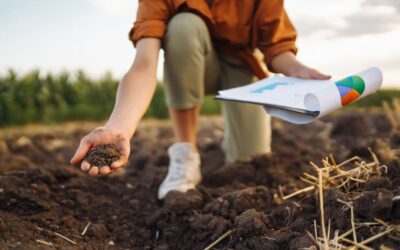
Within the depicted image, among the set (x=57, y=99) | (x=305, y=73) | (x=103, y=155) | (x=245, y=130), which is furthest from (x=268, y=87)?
(x=57, y=99)

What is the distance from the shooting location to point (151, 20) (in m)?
2.30

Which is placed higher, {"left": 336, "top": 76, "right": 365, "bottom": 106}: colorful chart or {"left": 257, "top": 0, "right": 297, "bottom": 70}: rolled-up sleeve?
{"left": 257, "top": 0, "right": 297, "bottom": 70}: rolled-up sleeve

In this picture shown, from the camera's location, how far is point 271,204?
202cm

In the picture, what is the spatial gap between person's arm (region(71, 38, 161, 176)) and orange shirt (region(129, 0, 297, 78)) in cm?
27

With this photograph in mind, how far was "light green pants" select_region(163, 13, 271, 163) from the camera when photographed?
2.43 metres

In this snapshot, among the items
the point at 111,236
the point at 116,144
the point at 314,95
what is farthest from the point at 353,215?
the point at 111,236

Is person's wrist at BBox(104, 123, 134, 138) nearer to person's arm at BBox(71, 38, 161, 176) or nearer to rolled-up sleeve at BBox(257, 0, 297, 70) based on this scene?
person's arm at BBox(71, 38, 161, 176)

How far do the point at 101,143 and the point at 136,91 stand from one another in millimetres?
351

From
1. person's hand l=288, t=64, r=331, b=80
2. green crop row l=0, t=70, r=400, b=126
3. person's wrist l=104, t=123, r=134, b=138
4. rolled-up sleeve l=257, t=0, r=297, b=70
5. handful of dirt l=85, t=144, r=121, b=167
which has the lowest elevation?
green crop row l=0, t=70, r=400, b=126

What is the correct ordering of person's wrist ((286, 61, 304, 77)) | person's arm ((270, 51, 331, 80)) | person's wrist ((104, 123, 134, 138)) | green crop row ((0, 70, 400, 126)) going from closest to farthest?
person's wrist ((104, 123, 134, 138)), person's arm ((270, 51, 331, 80)), person's wrist ((286, 61, 304, 77)), green crop row ((0, 70, 400, 126))

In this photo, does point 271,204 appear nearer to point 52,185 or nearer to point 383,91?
point 52,185

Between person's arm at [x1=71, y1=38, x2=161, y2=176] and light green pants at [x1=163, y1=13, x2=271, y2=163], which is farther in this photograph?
light green pants at [x1=163, y1=13, x2=271, y2=163]

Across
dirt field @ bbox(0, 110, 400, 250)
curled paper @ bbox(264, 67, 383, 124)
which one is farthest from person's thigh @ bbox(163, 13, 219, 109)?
curled paper @ bbox(264, 67, 383, 124)

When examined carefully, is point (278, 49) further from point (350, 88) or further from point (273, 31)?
point (350, 88)
